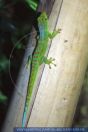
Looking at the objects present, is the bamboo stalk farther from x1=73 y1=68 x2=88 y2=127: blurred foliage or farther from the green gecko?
x1=73 y1=68 x2=88 y2=127: blurred foliage

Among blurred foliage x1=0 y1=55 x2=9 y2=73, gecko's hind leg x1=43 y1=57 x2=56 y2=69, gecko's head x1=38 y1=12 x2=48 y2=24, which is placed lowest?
blurred foliage x1=0 y1=55 x2=9 y2=73

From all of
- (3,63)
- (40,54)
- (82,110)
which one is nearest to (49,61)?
(40,54)

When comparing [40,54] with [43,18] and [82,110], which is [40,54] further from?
[82,110]

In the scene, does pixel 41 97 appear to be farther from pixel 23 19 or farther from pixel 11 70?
pixel 23 19

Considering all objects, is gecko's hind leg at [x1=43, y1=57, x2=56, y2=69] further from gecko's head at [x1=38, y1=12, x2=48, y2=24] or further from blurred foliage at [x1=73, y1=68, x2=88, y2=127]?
blurred foliage at [x1=73, y1=68, x2=88, y2=127]

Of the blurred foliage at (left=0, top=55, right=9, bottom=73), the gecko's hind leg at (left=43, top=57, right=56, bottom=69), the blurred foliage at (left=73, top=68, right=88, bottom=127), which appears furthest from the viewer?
the blurred foliage at (left=73, top=68, right=88, bottom=127)

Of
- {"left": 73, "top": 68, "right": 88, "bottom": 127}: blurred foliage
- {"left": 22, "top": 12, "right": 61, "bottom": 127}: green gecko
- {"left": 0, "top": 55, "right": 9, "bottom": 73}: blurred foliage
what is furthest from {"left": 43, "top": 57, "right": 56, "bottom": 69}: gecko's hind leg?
{"left": 73, "top": 68, "right": 88, "bottom": 127}: blurred foliage

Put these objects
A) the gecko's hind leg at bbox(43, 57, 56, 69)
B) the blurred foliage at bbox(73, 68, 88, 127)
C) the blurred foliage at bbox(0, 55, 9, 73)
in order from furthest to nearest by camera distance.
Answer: the blurred foliage at bbox(73, 68, 88, 127) → the blurred foliage at bbox(0, 55, 9, 73) → the gecko's hind leg at bbox(43, 57, 56, 69)

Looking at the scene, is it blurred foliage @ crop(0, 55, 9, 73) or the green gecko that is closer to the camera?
the green gecko

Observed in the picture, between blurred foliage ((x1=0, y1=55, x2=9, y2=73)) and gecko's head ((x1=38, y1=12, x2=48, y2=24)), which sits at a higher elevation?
gecko's head ((x1=38, y1=12, x2=48, y2=24))
